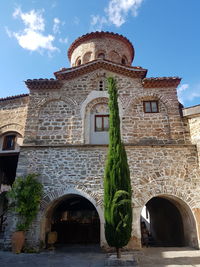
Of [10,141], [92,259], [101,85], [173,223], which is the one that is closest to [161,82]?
[101,85]

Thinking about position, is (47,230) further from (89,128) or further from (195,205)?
(195,205)

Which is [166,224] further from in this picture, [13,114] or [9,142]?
[13,114]

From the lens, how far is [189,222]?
7.45 metres

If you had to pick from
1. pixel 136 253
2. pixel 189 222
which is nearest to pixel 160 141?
pixel 189 222

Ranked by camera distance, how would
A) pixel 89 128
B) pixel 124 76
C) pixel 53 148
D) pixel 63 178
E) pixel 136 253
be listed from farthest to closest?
1. pixel 124 76
2. pixel 89 128
3. pixel 53 148
4. pixel 63 178
5. pixel 136 253

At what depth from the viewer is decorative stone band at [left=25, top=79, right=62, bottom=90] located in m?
9.72

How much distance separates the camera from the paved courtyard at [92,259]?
5.30 m

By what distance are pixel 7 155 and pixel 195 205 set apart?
28.2 feet

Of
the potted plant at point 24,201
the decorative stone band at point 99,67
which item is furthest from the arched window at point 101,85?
the potted plant at point 24,201

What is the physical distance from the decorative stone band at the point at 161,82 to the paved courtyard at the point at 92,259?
7.07 metres

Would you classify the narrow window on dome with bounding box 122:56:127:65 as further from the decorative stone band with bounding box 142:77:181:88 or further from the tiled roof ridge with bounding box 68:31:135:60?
the decorative stone band with bounding box 142:77:181:88

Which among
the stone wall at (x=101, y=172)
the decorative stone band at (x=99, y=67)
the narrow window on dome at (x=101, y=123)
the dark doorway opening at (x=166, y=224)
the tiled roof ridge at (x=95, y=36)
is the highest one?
the tiled roof ridge at (x=95, y=36)

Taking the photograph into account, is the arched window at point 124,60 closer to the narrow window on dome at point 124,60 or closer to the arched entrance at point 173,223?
the narrow window on dome at point 124,60

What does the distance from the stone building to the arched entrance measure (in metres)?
0.04
